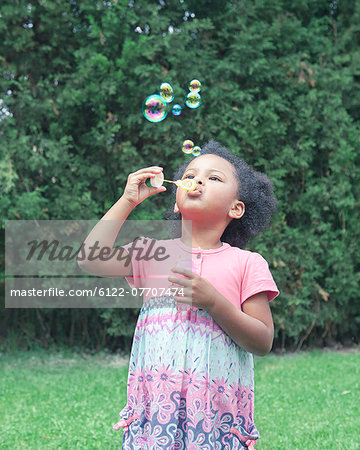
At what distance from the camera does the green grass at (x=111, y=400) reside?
329 centimetres

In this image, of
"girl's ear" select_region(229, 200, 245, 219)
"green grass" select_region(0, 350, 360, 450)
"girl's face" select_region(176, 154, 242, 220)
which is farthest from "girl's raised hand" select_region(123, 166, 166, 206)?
"green grass" select_region(0, 350, 360, 450)

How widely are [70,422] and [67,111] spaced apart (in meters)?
3.35

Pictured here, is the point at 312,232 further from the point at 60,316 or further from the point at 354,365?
the point at 60,316

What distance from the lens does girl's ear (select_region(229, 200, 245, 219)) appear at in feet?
6.14

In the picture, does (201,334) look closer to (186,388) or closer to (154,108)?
(186,388)

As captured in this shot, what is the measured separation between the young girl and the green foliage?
3682mm

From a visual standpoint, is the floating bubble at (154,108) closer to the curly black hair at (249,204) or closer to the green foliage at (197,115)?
the curly black hair at (249,204)

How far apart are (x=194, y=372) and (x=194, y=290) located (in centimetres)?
29

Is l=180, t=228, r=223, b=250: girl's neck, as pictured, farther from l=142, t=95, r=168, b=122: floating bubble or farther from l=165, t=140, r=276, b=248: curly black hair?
→ l=142, t=95, r=168, b=122: floating bubble

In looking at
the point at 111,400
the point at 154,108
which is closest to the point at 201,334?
the point at 154,108

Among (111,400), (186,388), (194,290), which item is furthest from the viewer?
(111,400)

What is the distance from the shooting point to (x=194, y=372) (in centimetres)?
163

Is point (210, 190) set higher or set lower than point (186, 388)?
higher

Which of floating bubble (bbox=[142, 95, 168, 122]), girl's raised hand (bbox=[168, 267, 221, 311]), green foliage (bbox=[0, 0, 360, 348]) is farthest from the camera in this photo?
green foliage (bbox=[0, 0, 360, 348])
